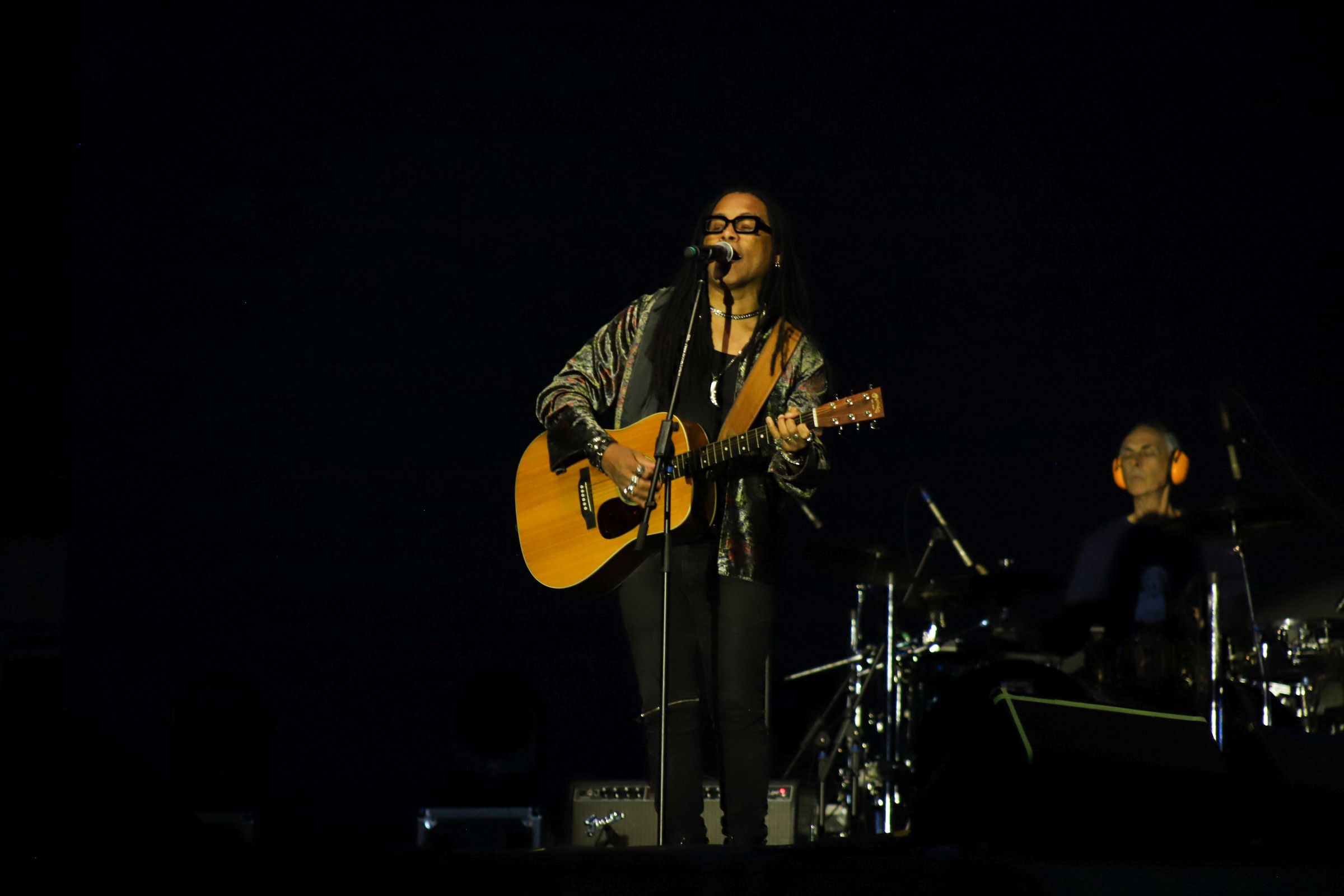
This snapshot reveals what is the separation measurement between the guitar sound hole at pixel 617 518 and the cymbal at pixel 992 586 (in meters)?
1.80

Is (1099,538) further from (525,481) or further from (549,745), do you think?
(525,481)

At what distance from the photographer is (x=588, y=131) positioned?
534cm

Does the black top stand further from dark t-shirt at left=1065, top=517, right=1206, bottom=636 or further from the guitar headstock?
dark t-shirt at left=1065, top=517, right=1206, bottom=636

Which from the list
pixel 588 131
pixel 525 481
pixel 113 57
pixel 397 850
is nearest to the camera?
pixel 397 850

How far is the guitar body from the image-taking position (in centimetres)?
284

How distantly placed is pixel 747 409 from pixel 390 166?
9.51ft

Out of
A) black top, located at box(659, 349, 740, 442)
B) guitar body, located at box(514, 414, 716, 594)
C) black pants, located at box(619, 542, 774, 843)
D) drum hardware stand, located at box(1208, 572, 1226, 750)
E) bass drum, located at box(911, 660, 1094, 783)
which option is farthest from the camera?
drum hardware stand, located at box(1208, 572, 1226, 750)

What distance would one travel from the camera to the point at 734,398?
296 cm

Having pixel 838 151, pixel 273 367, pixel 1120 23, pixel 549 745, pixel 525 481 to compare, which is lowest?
pixel 549 745

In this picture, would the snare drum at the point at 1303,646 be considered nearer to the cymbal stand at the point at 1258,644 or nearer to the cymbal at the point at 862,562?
the cymbal stand at the point at 1258,644

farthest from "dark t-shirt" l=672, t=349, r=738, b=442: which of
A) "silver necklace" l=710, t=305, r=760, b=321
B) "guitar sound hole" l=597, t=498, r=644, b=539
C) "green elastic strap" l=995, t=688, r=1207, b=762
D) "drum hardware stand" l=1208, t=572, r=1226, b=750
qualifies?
"drum hardware stand" l=1208, t=572, r=1226, b=750

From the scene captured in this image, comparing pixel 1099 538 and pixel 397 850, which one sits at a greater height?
pixel 1099 538

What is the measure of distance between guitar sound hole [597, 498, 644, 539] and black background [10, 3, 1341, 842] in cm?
182

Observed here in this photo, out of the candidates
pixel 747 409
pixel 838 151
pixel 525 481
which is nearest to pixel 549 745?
pixel 525 481
